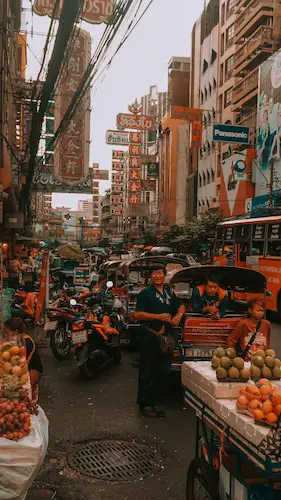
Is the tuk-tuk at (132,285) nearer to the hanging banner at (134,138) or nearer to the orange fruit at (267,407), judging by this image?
the orange fruit at (267,407)

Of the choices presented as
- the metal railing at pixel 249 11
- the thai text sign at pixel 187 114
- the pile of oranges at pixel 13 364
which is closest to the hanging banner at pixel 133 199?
the metal railing at pixel 249 11

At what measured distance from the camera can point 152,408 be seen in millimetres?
6035

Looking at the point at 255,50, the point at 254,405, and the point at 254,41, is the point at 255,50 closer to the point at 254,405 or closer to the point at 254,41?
the point at 254,41

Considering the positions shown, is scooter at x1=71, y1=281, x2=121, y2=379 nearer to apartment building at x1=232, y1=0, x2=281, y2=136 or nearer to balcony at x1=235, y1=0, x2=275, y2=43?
apartment building at x1=232, y1=0, x2=281, y2=136

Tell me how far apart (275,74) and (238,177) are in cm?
754

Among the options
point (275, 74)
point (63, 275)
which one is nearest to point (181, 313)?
point (63, 275)

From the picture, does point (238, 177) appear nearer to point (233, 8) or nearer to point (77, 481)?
point (233, 8)

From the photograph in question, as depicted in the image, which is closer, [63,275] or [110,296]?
[110,296]

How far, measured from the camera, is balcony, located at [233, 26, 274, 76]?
3300 cm

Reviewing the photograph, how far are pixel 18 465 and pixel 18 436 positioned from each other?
0.21 meters

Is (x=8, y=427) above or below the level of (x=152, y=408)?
above

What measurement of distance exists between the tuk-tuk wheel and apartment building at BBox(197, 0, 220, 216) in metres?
41.2

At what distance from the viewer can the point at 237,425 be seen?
2.92m

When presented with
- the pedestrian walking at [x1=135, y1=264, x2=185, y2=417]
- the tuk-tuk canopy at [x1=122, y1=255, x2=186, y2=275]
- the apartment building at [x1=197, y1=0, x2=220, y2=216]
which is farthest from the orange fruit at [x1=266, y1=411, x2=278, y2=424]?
the apartment building at [x1=197, y1=0, x2=220, y2=216]
